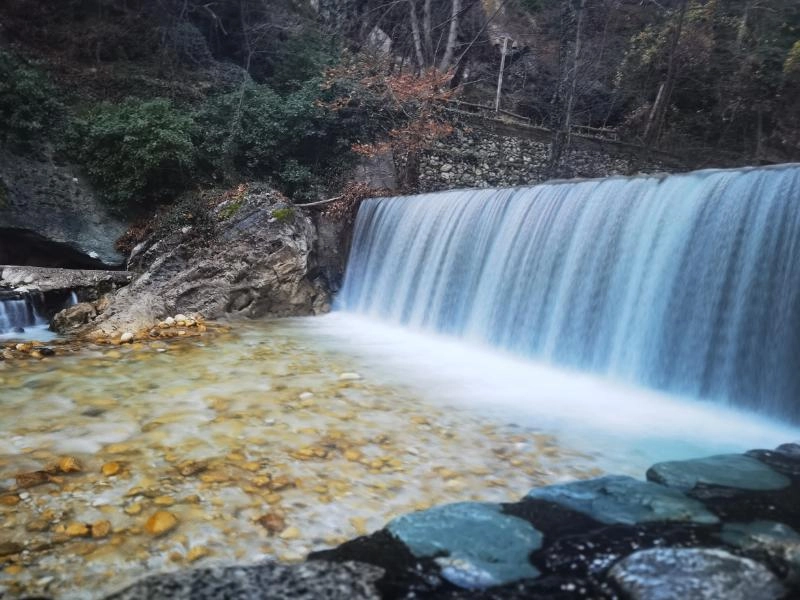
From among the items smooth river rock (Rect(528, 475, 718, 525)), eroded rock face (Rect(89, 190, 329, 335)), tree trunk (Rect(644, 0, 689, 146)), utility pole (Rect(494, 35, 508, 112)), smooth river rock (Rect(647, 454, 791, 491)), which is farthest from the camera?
utility pole (Rect(494, 35, 508, 112))

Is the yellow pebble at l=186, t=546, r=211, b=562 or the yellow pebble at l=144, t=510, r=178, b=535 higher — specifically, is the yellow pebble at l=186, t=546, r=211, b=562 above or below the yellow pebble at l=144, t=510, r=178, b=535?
above

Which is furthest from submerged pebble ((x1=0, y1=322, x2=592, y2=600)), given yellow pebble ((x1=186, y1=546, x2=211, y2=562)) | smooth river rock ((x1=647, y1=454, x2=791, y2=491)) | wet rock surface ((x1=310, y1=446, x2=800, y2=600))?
smooth river rock ((x1=647, y1=454, x2=791, y2=491))

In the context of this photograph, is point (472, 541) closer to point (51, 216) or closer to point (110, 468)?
point (110, 468)

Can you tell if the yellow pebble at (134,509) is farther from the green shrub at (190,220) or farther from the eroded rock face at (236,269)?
the green shrub at (190,220)

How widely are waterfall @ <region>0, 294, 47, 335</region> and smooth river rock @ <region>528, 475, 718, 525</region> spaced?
666cm

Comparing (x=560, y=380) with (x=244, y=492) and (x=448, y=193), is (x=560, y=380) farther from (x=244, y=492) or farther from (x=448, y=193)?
(x=448, y=193)

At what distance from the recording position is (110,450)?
3164mm

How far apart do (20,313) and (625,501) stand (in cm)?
720

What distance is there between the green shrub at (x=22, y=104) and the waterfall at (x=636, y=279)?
22.4 feet

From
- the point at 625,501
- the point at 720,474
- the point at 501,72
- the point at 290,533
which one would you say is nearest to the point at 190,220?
the point at 290,533

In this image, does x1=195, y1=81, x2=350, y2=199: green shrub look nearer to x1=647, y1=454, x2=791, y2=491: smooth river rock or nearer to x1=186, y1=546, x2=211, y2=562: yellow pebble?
x1=647, y1=454, x2=791, y2=491: smooth river rock

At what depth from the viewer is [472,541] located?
228 centimetres

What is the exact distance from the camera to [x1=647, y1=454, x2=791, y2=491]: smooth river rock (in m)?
2.81

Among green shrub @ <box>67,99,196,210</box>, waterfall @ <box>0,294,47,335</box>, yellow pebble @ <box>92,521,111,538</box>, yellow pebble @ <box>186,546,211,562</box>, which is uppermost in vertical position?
green shrub @ <box>67,99,196,210</box>
